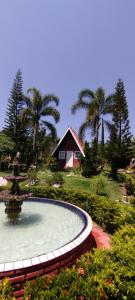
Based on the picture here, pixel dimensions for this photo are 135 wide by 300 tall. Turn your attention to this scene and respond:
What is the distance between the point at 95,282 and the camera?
10.2 ft

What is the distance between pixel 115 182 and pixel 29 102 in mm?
15327

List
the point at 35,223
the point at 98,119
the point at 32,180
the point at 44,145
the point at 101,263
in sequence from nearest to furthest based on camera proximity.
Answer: the point at 101,263 < the point at 35,223 < the point at 32,180 < the point at 98,119 < the point at 44,145

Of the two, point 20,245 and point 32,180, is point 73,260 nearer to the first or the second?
point 20,245

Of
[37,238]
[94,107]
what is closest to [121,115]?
[94,107]

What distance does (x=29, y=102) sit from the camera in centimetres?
2577

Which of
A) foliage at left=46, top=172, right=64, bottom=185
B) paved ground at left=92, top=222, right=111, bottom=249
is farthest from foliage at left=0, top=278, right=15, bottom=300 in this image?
foliage at left=46, top=172, right=64, bottom=185

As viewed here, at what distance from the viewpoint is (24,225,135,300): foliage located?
114 inches

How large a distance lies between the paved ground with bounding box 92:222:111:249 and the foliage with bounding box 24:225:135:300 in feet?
11.1

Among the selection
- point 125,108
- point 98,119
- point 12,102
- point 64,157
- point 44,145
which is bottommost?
point 64,157

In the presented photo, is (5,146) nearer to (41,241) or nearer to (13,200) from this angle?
(13,200)

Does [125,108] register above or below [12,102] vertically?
below

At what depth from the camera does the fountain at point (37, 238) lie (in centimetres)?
426

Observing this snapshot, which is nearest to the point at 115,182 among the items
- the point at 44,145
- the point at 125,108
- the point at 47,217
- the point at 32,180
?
the point at 32,180

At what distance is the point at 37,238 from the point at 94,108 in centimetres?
1864
